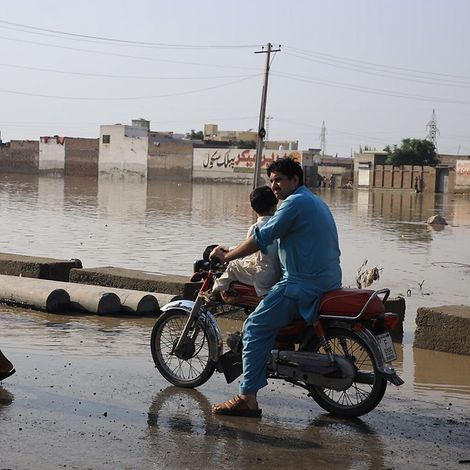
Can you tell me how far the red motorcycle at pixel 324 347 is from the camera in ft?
20.7

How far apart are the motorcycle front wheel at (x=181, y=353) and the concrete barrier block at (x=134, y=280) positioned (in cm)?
381

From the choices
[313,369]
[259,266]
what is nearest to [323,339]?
[313,369]

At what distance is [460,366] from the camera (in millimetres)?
8844

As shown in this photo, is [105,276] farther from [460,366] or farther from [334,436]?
[334,436]

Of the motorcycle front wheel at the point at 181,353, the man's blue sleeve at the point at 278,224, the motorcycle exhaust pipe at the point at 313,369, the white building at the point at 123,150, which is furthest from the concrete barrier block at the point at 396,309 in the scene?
the white building at the point at 123,150

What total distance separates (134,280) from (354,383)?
226 inches

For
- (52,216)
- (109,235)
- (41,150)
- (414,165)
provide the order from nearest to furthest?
→ 1. (109,235)
2. (52,216)
3. (414,165)
4. (41,150)

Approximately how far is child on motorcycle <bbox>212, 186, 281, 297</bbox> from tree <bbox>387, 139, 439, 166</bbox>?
8445 centimetres

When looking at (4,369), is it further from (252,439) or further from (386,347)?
(386,347)

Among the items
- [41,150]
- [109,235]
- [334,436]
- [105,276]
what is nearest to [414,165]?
[41,150]

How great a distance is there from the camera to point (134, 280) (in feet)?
39.1

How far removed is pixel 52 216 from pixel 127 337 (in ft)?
84.0

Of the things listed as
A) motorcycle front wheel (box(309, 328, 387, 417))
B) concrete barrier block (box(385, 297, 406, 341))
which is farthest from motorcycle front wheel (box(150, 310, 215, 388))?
concrete barrier block (box(385, 297, 406, 341))

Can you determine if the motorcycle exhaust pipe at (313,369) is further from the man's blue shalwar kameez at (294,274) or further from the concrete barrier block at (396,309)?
the concrete barrier block at (396,309)
